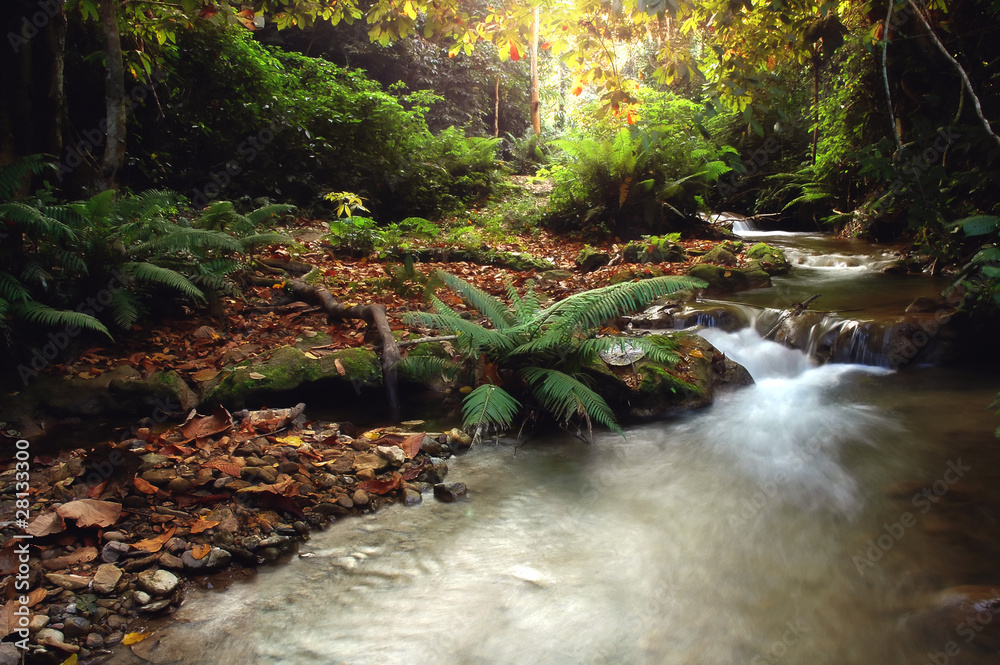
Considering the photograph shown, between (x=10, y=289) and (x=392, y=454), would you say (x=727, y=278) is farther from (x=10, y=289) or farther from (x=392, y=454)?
(x=10, y=289)

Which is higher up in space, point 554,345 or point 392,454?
point 554,345

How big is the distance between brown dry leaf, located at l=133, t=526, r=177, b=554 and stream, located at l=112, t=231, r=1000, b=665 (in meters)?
0.27

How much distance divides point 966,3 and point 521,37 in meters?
6.23

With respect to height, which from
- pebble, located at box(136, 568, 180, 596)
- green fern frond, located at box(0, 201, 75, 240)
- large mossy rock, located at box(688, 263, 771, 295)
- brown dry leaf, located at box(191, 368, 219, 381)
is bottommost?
pebble, located at box(136, 568, 180, 596)

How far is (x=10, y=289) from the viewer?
119 inches

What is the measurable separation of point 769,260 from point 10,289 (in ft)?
27.7

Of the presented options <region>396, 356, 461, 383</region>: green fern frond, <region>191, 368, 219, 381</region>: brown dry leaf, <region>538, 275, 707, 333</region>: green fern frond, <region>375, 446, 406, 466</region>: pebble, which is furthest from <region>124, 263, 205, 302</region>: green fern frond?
<region>538, 275, 707, 333</region>: green fern frond

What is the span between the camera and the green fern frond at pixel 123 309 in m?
3.46

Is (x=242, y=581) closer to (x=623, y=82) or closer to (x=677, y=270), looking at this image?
(x=623, y=82)

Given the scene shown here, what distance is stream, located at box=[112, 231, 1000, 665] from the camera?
1836 mm

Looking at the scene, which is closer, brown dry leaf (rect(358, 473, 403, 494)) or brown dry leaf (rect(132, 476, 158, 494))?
brown dry leaf (rect(132, 476, 158, 494))

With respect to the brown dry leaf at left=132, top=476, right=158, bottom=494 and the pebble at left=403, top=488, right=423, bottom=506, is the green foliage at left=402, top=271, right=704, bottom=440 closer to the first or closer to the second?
the pebble at left=403, top=488, right=423, bottom=506

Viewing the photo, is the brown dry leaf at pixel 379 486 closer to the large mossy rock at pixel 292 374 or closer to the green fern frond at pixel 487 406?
the green fern frond at pixel 487 406

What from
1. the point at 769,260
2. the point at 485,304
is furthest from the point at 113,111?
the point at 769,260
